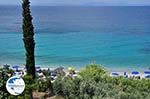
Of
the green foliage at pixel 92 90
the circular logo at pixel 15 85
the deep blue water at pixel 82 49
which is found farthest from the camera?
the deep blue water at pixel 82 49

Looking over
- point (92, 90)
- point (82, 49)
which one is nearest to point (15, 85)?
point (92, 90)

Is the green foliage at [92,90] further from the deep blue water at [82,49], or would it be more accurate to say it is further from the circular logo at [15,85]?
the deep blue water at [82,49]

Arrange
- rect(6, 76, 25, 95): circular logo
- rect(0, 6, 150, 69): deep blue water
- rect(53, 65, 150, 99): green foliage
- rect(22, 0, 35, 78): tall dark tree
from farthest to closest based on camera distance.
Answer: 1. rect(0, 6, 150, 69): deep blue water
2. rect(22, 0, 35, 78): tall dark tree
3. rect(53, 65, 150, 99): green foliage
4. rect(6, 76, 25, 95): circular logo

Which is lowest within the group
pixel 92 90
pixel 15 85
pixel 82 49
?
pixel 92 90

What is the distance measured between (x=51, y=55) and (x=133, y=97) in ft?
156

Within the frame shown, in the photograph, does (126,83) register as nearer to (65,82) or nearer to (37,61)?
(65,82)

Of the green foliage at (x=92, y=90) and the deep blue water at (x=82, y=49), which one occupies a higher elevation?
the deep blue water at (x=82, y=49)

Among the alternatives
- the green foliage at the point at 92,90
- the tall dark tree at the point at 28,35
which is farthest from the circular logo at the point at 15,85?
the tall dark tree at the point at 28,35

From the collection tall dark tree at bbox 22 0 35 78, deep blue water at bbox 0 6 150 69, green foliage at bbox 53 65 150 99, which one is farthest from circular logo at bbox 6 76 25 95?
deep blue water at bbox 0 6 150 69

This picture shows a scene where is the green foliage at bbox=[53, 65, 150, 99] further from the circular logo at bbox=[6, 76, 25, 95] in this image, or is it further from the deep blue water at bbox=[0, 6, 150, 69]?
the deep blue water at bbox=[0, 6, 150, 69]

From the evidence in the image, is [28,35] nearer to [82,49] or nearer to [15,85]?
[15,85]

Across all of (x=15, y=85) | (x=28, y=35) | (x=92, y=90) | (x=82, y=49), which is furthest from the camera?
(x=82, y=49)

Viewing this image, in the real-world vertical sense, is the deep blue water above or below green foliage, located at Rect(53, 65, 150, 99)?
above

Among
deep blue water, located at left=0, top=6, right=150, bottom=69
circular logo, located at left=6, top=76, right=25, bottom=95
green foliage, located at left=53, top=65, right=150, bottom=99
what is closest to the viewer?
circular logo, located at left=6, top=76, right=25, bottom=95
